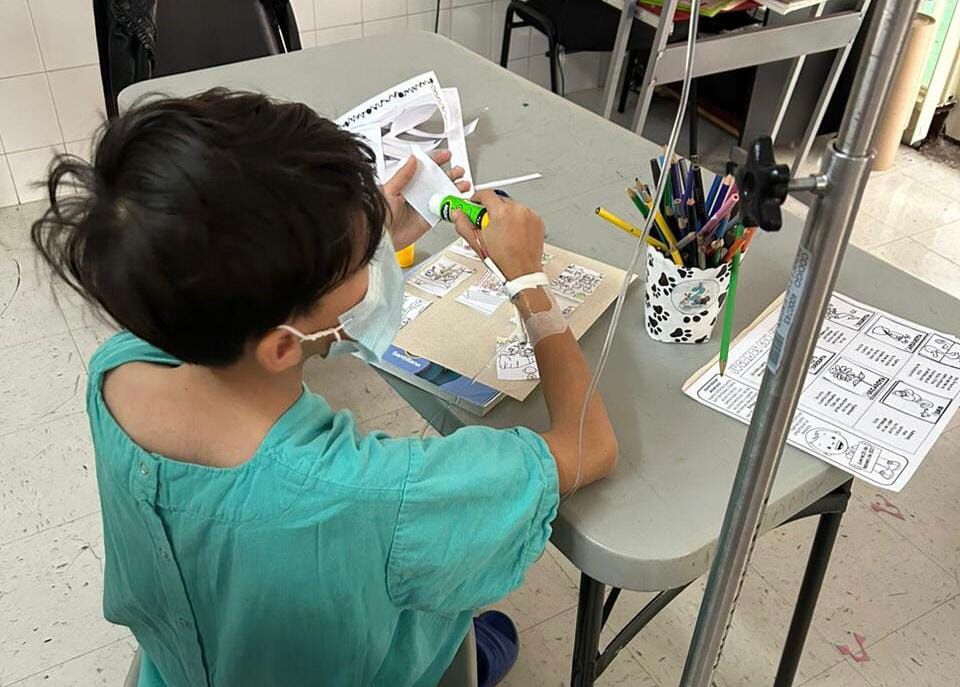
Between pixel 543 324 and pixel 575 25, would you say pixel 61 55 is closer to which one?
pixel 575 25

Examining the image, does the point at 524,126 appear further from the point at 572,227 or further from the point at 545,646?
the point at 545,646

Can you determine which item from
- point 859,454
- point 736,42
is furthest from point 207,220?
point 736,42

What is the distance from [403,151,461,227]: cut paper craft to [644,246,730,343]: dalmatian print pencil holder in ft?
0.97

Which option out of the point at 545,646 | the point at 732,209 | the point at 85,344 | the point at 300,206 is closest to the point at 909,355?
the point at 732,209

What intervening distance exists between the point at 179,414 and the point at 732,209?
539 mm

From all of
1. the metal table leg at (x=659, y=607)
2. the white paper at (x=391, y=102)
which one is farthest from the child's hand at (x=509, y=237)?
the white paper at (x=391, y=102)

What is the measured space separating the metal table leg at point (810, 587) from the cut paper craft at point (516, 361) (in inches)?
14.7

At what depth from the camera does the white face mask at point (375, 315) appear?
75cm

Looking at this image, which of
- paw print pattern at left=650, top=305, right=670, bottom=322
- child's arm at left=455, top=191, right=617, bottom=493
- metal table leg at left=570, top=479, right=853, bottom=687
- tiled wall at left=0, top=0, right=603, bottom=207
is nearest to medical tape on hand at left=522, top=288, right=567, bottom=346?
child's arm at left=455, top=191, right=617, bottom=493

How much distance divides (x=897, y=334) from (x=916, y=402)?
0.37ft

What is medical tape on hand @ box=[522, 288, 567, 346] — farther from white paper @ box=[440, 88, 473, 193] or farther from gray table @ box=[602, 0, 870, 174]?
gray table @ box=[602, 0, 870, 174]

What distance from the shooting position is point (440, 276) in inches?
41.5

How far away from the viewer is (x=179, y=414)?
0.71m

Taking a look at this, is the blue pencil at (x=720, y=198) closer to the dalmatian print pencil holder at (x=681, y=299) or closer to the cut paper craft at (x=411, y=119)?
the dalmatian print pencil holder at (x=681, y=299)
